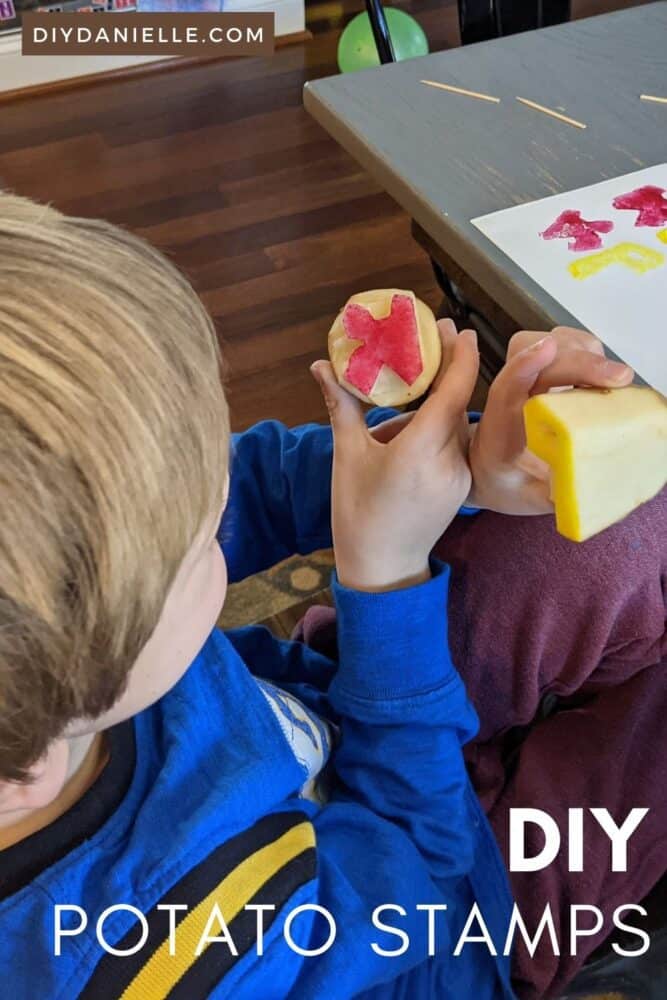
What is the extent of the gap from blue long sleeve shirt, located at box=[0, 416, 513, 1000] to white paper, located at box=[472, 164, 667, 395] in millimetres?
204

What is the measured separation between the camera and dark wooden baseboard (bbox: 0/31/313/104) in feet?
7.95

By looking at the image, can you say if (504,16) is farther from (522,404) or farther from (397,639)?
(397,639)

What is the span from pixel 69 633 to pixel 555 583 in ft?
1.10

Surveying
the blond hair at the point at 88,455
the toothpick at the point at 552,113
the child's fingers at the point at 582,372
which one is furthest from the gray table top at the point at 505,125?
the blond hair at the point at 88,455

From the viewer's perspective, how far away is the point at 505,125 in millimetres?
825

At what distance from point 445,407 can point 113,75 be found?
2.26 m

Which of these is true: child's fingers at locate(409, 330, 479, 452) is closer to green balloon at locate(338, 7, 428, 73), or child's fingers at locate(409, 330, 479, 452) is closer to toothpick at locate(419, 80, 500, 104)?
toothpick at locate(419, 80, 500, 104)

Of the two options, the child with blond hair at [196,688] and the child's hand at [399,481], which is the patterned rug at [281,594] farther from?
the child's hand at [399,481]

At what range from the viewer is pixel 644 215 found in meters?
0.74

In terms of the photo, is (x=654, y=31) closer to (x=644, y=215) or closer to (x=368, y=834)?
(x=644, y=215)

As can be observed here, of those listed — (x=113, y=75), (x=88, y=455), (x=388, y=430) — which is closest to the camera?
(x=88, y=455)

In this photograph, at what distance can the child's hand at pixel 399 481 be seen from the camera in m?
0.56

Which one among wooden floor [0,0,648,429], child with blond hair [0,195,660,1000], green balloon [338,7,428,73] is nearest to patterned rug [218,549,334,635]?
wooden floor [0,0,648,429]

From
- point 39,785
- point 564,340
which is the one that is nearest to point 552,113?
point 564,340
